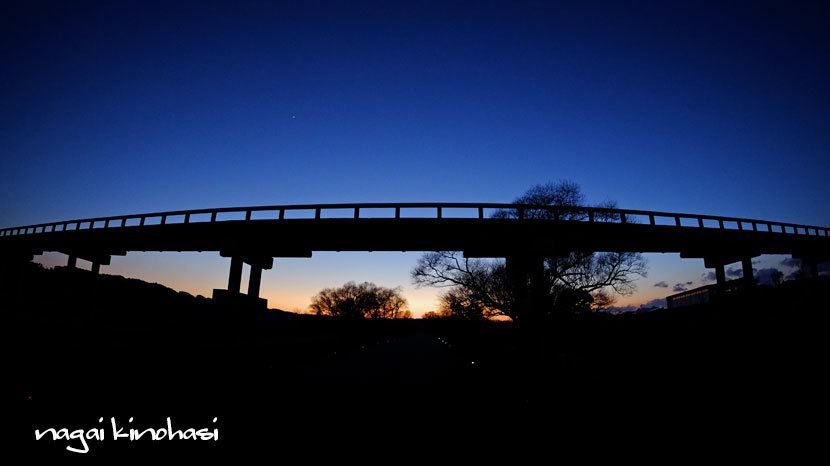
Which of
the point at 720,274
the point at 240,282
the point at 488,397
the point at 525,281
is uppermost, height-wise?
the point at 720,274

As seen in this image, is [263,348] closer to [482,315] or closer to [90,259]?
[90,259]

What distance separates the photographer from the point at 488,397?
6148 millimetres

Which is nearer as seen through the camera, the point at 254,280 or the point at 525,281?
the point at 525,281

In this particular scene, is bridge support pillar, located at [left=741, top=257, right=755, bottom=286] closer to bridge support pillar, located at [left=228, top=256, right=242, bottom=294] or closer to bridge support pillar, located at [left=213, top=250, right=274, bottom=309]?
bridge support pillar, located at [left=213, top=250, right=274, bottom=309]

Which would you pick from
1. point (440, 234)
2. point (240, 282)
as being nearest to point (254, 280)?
point (240, 282)

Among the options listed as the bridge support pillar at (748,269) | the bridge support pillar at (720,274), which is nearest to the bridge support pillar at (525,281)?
the bridge support pillar at (720,274)

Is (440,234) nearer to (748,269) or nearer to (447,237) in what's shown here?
(447,237)

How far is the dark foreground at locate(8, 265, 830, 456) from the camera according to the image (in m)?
3.37

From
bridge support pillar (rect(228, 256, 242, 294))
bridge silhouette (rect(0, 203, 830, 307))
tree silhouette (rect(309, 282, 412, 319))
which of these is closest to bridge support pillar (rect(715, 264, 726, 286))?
bridge silhouette (rect(0, 203, 830, 307))

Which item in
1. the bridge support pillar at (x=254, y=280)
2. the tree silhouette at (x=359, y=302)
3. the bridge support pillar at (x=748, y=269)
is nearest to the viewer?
the bridge support pillar at (x=254, y=280)

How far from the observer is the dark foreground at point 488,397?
337cm

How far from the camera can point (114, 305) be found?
706 inches

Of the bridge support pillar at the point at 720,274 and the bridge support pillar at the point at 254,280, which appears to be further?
the bridge support pillar at the point at 720,274

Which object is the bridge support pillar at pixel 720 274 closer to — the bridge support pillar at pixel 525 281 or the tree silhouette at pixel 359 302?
the bridge support pillar at pixel 525 281
